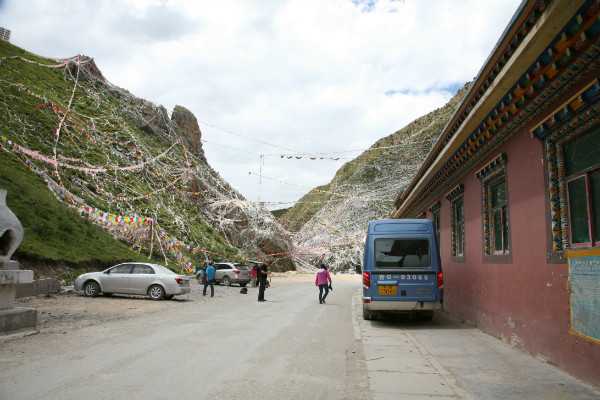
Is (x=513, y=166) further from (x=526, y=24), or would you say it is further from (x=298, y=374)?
(x=298, y=374)

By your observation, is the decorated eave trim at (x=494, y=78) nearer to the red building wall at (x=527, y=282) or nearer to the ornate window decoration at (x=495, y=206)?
the red building wall at (x=527, y=282)

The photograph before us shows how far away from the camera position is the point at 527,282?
7.43 m

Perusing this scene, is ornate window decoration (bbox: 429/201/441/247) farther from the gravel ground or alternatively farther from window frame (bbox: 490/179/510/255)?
the gravel ground

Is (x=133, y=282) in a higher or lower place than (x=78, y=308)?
higher

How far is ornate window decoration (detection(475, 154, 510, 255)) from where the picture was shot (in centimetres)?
909

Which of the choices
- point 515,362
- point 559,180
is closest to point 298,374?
point 515,362

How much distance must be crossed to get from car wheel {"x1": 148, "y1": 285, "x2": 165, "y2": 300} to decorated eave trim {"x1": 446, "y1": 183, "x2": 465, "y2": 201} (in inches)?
443

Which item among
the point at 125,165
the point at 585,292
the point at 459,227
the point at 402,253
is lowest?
the point at 585,292

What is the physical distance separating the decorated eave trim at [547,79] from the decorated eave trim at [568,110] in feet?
0.86

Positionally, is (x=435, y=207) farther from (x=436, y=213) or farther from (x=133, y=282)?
(x=133, y=282)

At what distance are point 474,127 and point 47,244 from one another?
19.2 m

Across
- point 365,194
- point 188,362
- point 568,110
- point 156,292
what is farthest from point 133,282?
point 365,194

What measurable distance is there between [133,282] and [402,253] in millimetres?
10883

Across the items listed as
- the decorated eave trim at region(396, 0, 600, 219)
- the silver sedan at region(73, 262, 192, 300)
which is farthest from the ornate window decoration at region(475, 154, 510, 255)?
the silver sedan at region(73, 262, 192, 300)
